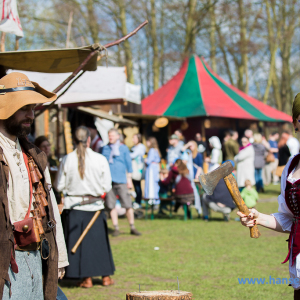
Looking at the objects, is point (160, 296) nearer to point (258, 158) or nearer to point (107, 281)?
point (107, 281)

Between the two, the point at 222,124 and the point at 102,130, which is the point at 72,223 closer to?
the point at 102,130

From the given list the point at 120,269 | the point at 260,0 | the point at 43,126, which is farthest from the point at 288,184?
the point at 260,0

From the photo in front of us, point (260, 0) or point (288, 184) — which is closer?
point (288, 184)

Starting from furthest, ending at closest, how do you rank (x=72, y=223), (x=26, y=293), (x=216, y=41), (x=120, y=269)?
(x=216, y=41) < (x=120, y=269) < (x=72, y=223) < (x=26, y=293)

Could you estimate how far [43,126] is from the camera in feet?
48.3

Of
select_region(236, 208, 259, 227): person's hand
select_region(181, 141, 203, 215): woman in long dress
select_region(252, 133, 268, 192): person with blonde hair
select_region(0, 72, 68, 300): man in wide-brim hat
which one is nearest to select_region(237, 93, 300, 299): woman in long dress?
select_region(236, 208, 259, 227): person's hand

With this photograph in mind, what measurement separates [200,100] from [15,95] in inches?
601

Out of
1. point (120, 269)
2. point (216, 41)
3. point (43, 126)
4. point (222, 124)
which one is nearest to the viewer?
point (120, 269)

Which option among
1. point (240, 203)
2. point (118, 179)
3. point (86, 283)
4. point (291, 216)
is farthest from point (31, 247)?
point (118, 179)

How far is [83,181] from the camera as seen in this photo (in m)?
5.29

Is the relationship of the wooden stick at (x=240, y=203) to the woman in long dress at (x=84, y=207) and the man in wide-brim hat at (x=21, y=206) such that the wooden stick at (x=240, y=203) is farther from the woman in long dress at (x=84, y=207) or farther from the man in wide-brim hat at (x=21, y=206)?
the woman in long dress at (x=84, y=207)

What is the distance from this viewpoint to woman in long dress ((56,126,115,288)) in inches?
208

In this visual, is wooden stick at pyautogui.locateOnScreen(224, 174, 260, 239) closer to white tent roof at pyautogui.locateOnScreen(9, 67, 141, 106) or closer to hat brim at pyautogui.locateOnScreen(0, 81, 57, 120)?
hat brim at pyautogui.locateOnScreen(0, 81, 57, 120)

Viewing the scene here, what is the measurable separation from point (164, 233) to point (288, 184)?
5903 millimetres
